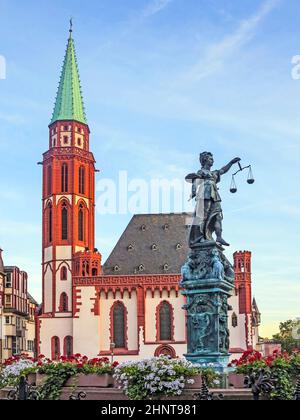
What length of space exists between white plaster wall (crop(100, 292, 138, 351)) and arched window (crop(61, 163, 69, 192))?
12.4m

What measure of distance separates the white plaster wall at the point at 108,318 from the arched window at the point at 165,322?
2.26m

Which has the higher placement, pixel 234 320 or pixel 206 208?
pixel 206 208

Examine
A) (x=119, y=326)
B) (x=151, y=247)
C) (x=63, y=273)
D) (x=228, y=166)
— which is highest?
(x=151, y=247)

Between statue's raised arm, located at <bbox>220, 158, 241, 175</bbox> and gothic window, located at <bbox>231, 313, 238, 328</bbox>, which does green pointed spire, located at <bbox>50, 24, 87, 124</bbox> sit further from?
statue's raised arm, located at <bbox>220, 158, 241, 175</bbox>

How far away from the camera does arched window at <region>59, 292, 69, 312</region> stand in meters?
69.3

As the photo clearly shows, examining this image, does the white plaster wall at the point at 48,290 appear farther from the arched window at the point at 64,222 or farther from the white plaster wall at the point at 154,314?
the white plaster wall at the point at 154,314

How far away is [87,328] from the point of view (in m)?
66.8

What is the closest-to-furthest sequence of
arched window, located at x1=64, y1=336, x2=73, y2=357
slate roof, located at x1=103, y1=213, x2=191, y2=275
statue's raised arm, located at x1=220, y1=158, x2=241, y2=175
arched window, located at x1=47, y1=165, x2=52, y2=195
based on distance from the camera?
statue's raised arm, located at x1=220, y1=158, x2=241, y2=175
arched window, located at x1=64, y1=336, x2=73, y2=357
slate roof, located at x1=103, y1=213, x2=191, y2=275
arched window, located at x1=47, y1=165, x2=52, y2=195

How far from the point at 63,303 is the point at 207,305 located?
2067 inches

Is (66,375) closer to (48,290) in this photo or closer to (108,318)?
(108,318)

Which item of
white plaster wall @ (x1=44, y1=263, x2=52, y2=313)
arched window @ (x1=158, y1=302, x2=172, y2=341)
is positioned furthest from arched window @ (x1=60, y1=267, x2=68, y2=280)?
arched window @ (x1=158, y1=302, x2=172, y2=341)

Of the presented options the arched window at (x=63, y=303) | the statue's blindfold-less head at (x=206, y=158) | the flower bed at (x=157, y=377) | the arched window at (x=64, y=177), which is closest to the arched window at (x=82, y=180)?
the arched window at (x=64, y=177)

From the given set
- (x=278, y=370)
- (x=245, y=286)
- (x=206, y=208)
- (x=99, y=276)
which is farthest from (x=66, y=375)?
(x=99, y=276)
